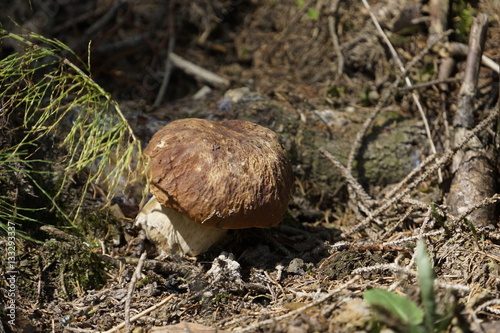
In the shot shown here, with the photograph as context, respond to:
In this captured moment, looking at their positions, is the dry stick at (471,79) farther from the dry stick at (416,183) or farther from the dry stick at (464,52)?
the dry stick at (416,183)

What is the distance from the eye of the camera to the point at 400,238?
2848 mm

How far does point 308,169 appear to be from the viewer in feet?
11.4

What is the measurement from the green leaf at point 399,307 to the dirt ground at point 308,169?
0.15ft

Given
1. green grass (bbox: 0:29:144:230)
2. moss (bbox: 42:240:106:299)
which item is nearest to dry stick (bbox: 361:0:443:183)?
green grass (bbox: 0:29:144:230)

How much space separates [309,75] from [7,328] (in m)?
3.32

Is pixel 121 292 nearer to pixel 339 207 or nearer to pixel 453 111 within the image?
pixel 339 207

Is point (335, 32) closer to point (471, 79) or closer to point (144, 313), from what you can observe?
point (471, 79)

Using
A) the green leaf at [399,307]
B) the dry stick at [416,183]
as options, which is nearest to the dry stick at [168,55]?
the dry stick at [416,183]

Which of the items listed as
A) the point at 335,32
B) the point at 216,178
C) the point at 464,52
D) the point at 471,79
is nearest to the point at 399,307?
the point at 216,178

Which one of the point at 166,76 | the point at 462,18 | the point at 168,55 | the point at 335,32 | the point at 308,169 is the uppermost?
the point at 462,18

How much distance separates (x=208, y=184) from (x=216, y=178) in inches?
2.1

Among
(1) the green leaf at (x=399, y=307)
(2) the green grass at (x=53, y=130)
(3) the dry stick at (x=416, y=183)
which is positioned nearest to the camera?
(1) the green leaf at (x=399, y=307)

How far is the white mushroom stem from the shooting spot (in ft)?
8.79

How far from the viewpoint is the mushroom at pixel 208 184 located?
2.38 meters
